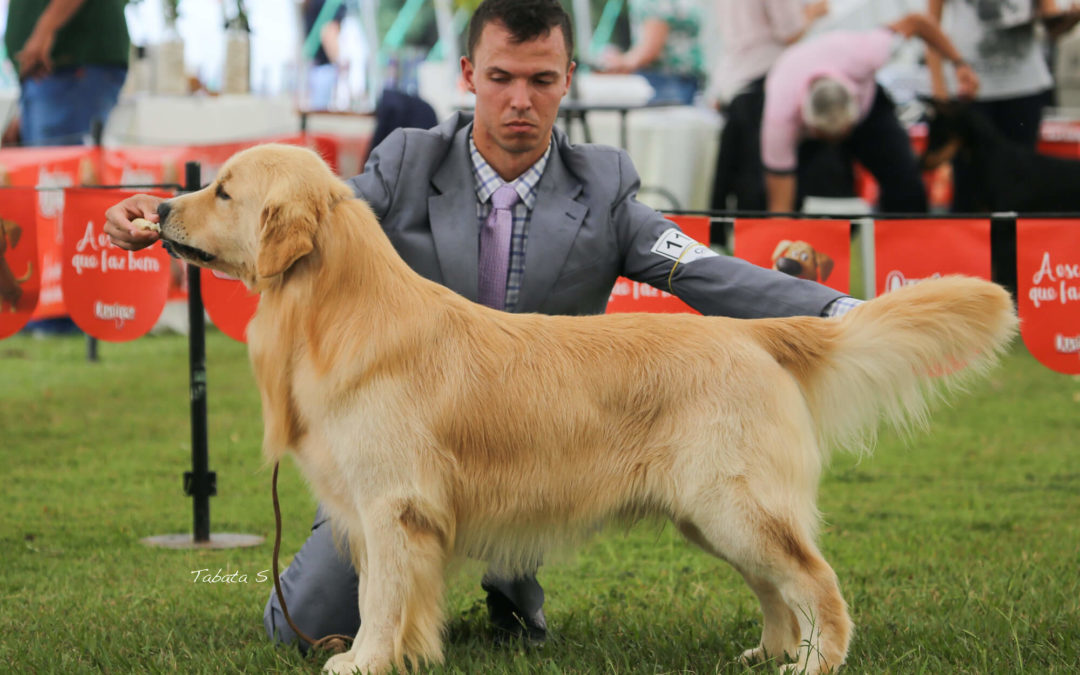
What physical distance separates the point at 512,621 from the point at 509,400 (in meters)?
1.04

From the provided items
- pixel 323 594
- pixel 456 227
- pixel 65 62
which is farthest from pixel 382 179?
pixel 65 62

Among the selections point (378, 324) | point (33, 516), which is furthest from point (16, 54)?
point (378, 324)

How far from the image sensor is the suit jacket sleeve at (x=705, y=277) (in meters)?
3.46

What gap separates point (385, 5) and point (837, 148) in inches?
412

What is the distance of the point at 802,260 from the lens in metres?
4.96

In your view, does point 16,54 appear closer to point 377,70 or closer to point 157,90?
point 157,90

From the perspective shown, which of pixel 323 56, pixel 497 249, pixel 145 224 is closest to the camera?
pixel 145 224

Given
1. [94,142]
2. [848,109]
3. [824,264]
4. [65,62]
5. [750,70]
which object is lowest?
[824,264]

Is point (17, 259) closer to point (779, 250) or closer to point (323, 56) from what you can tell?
point (779, 250)

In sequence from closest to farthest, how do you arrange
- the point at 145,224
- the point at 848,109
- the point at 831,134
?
the point at 145,224, the point at 848,109, the point at 831,134

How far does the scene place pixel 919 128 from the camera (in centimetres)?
1353

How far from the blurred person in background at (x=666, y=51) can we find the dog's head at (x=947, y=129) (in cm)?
346

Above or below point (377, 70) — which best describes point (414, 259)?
below

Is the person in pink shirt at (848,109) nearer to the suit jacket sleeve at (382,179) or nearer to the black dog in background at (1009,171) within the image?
the black dog in background at (1009,171)
